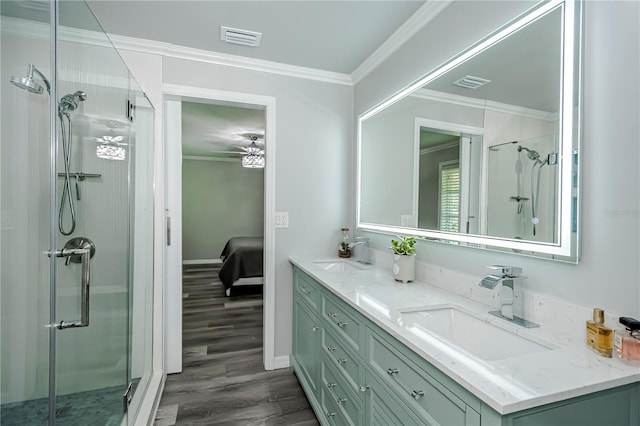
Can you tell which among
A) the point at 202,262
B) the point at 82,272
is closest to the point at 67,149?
the point at 82,272

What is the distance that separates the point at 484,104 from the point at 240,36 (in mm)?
1626

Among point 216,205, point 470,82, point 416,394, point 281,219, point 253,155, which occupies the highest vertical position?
point 253,155

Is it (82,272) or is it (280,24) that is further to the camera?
(280,24)

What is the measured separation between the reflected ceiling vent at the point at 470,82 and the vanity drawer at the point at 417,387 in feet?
4.11

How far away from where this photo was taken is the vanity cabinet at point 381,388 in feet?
2.61

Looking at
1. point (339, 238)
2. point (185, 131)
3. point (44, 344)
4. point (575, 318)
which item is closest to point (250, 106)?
point (339, 238)

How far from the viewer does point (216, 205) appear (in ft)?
24.3

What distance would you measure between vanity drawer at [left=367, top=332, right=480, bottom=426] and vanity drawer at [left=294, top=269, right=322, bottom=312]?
2.31ft

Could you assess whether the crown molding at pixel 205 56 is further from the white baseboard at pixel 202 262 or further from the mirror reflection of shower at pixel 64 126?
the white baseboard at pixel 202 262

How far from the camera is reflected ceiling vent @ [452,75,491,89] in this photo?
1.52 metres

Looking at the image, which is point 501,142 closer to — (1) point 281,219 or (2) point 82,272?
(1) point 281,219

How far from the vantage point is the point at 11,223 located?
1275mm

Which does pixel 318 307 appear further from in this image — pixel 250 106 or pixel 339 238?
pixel 250 106

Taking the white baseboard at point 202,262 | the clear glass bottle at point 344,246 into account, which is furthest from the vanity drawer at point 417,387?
the white baseboard at point 202,262
